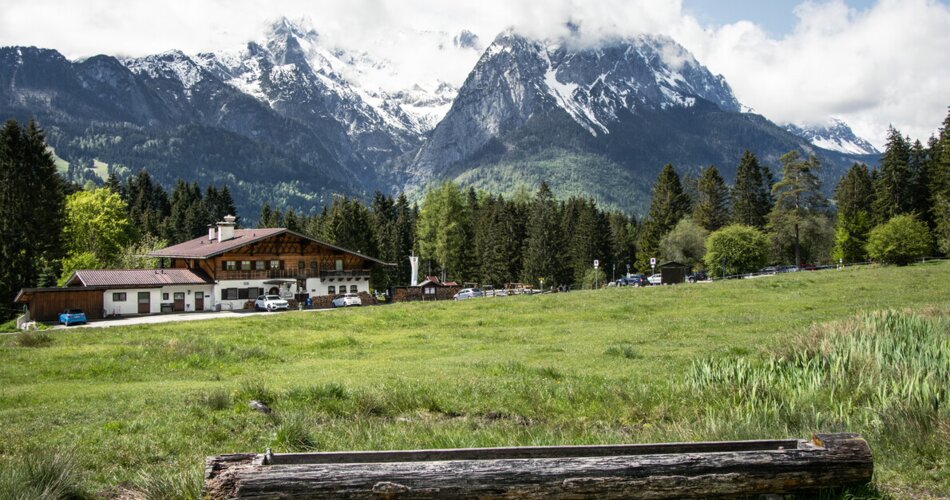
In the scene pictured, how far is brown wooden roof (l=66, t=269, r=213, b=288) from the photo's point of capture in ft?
191

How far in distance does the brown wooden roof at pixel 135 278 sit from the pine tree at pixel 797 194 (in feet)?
243

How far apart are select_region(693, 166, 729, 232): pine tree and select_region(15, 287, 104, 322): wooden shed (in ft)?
267

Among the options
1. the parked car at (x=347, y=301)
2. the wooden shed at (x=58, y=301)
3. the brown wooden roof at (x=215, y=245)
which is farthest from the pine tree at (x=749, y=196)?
the wooden shed at (x=58, y=301)

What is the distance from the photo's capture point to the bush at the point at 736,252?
77.6 meters

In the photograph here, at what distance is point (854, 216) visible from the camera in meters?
97.1

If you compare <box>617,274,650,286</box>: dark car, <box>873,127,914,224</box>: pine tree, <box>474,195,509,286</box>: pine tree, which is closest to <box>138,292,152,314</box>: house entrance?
<box>474,195,509,286</box>: pine tree

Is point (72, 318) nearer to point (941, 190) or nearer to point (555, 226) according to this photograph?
point (555, 226)

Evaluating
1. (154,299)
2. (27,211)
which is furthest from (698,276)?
(27,211)

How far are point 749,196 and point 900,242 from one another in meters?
35.4

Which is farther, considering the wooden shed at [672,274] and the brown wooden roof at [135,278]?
the wooden shed at [672,274]

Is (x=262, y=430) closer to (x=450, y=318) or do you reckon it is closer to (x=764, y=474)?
(x=764, y=474)

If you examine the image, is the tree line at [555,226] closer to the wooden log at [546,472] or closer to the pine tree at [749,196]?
the pine tree at [749,196]

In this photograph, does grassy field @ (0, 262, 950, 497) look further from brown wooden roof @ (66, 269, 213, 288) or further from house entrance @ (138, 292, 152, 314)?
house entrance @ (138, 292, 152, 314)

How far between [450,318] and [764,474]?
3346 cm
